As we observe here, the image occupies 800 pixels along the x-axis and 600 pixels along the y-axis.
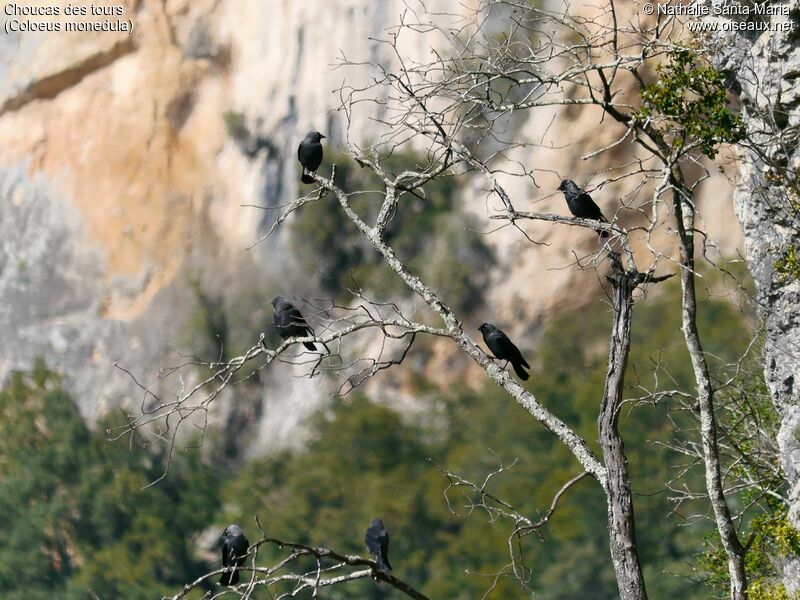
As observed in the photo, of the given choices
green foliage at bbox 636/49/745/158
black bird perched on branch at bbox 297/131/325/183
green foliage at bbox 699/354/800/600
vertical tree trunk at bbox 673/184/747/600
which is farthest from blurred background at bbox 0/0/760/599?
vertical tree trunk at bbox 673/184/747/600

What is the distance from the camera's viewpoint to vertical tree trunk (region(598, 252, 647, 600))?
5402mm

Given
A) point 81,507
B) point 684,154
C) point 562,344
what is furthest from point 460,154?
point 81,507

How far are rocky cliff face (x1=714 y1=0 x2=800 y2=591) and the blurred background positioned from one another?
21.2 m

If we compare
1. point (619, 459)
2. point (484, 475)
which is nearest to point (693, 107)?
point (619, 459)

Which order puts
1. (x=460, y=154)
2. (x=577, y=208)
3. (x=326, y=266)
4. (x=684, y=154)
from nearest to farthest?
(x=460, y=154), (x=684, y=154), (x=577, y=208), (x=326, y=266)

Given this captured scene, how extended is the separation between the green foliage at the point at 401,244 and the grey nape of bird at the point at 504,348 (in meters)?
21.5

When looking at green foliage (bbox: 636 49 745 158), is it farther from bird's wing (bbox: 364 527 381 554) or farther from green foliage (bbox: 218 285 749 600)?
green foliage (bbox: 218 285 749 600)

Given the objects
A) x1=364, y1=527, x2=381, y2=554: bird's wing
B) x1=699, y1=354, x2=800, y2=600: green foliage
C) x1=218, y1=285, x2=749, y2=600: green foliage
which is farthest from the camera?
x1=218, y1=285, x2=749, y2=600: green foliage

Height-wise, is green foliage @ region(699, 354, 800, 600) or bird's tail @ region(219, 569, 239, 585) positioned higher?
green foliage @ region(699, 354, 800, 600)

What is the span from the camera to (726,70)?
6965 millimetres

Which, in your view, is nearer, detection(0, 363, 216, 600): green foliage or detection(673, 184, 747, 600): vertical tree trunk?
detection(673, 184, 747, 600): vertical tree trunk

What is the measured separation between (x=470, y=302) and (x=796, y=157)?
2531cm

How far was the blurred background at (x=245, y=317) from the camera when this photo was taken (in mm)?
29297

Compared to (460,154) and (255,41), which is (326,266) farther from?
(460,154)
